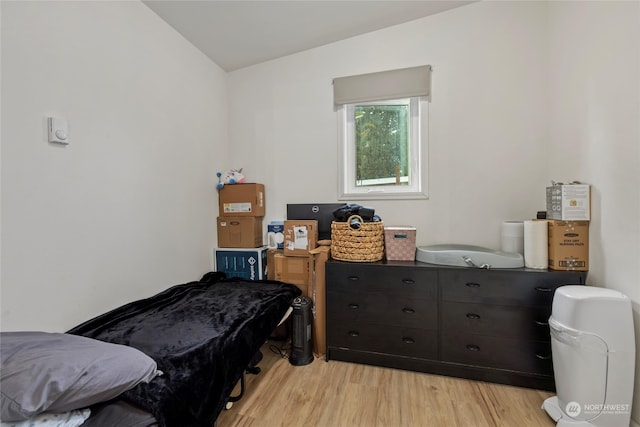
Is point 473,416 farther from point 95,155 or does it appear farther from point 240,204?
point 95,155

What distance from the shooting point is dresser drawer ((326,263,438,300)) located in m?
1.79

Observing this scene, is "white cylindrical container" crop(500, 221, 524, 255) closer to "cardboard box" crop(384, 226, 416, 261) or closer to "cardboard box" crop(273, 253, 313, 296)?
"cardboard box" crop(384, 226, 416, 261)

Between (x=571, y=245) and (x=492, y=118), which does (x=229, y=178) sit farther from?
(x=571, y=245)

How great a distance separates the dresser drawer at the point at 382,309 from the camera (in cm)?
179

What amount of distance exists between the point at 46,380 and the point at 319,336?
5.05 feet

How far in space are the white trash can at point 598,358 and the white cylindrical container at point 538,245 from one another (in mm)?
361

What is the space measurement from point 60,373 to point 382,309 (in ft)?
5.30

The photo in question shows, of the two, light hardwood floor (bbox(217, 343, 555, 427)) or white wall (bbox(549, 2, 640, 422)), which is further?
light hardwood floor (bbox(217, 343, 555, 427))

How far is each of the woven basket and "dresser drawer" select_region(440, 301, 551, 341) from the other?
1.83 feet

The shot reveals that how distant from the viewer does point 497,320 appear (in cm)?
167

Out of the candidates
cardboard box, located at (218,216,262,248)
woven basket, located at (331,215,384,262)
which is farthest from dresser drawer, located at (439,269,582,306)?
cardboard box, located at (218,216,262,248)

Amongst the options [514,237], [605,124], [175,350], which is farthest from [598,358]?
[175,350]

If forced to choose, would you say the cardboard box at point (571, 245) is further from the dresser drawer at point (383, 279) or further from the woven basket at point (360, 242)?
the woven basket at point (360, 242)

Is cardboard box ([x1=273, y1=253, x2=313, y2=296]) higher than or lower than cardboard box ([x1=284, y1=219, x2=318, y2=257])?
lower
